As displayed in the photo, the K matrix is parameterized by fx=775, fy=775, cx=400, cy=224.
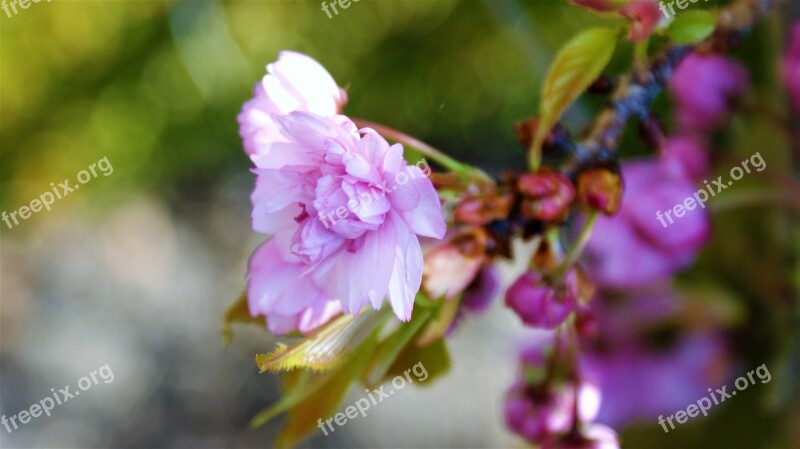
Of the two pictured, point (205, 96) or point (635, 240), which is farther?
point (205, 96)

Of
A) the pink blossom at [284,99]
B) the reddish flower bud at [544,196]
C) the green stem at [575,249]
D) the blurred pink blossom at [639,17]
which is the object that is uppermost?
the pink blossom at [284,99]

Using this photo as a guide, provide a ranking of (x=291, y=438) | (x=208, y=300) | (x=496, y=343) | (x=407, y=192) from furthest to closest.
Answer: (x=208, y=300), (x=496, y=343), (x=291, y=438), (x=407, y=192)

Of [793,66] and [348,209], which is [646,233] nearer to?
[793,66]

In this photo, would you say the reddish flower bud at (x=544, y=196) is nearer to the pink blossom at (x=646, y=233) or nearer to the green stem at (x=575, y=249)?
the green stem at (x=575, y=249)

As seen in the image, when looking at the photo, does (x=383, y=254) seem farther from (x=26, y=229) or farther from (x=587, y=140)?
(x=26, y=229)

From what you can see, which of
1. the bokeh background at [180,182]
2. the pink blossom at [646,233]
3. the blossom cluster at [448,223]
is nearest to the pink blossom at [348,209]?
the blossom cluster at [448,223]

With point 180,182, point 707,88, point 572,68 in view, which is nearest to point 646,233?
point 707,88

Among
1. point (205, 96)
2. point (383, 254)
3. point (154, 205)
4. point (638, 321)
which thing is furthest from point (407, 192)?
point (154, 205)
